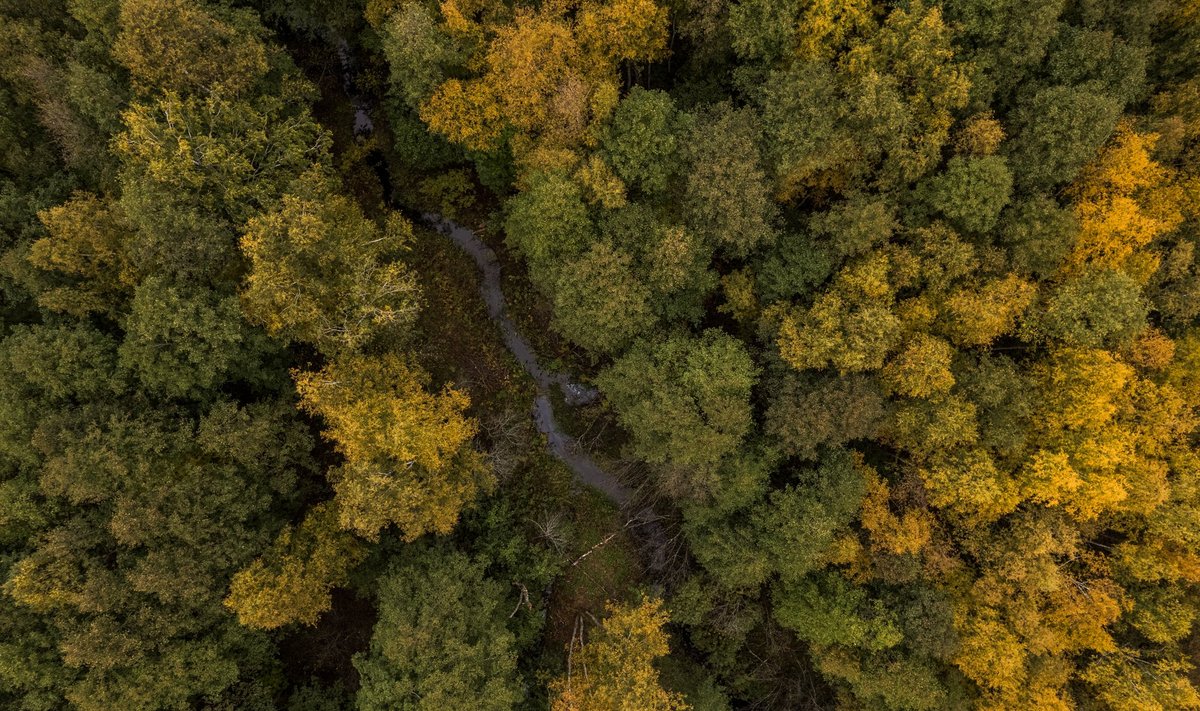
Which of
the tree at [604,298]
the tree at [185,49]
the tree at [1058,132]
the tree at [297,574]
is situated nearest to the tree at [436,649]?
the tree at [297,574]

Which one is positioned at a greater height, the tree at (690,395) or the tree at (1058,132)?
the tree at (1058,132)

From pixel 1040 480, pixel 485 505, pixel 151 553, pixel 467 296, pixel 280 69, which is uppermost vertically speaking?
pixel 280 69

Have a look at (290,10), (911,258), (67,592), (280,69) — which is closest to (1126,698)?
(911,258)

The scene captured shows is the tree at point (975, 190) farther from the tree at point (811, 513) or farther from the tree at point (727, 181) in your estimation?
the tree at point (811, 513)

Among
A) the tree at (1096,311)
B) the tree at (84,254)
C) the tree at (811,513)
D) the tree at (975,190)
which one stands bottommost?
the tree at (811,513)

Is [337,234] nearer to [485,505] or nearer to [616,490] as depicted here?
[485,505]

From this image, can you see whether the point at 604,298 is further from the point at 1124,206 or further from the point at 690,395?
the point at 1124,206

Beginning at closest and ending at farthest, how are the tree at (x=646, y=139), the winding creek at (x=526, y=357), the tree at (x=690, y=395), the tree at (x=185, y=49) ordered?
1. the tree at (x=185, y=49)
2. the tree at (x=646, y=139)
3. the tree at (x=690, y=395)
4. the winding creek at (x=526, y=357)
